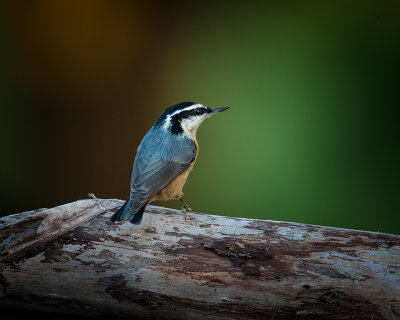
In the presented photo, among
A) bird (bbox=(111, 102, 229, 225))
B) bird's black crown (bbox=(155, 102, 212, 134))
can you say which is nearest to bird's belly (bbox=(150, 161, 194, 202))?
bird (bbox=(111, 102, 229, 225))

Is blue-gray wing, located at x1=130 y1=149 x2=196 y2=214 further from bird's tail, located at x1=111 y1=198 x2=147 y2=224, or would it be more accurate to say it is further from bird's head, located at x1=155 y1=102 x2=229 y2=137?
bird's head, located at x1=155 y1=102 x2=229 y2=137

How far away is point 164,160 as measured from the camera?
2.25 m

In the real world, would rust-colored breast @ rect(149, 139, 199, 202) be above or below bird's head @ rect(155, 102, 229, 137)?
below

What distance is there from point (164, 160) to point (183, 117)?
12.9 inches

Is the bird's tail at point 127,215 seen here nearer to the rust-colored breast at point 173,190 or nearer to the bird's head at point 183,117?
the rust-colored breast at point 173,190

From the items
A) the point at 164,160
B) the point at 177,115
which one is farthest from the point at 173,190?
the point at 177,115

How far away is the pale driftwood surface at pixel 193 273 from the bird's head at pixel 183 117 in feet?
2.44

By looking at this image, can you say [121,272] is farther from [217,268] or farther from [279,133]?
[279,133]

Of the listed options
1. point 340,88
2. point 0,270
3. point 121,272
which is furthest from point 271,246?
point 340,88

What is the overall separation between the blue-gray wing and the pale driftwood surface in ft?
0.71

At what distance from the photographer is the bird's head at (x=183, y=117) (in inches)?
95.0

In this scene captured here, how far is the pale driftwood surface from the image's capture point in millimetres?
1635

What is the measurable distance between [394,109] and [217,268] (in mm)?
2036

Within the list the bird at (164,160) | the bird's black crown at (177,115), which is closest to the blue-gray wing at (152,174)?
the bird at (164,160)
